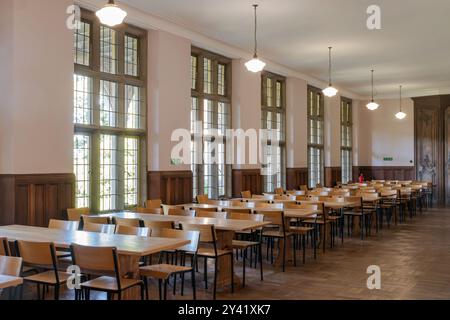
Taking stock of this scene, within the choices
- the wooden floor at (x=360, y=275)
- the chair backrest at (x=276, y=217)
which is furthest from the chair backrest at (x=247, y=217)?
the wooden floor at (x=360, y=275)

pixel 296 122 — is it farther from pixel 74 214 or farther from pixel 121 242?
pixel 121 242

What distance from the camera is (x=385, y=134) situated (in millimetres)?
18766

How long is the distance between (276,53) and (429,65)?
180 inches

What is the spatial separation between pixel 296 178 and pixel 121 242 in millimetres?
10235

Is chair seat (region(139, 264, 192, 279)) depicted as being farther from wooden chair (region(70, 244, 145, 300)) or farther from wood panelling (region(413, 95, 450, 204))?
wood panelling (region(413, 95, 450, 204))

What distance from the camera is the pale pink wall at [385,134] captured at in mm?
18234

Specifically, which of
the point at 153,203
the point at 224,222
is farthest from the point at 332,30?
the point at 224,222

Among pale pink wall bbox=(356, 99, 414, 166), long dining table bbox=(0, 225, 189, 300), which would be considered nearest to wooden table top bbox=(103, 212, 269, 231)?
long dining table bbox=(0, 225, 189, 300)

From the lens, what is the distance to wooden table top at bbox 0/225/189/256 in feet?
12.8

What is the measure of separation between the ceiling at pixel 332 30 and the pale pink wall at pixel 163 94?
508 mm

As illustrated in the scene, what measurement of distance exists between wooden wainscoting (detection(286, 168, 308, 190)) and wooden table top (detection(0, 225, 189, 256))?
9.34 m

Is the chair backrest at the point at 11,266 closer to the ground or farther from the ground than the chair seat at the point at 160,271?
farther from the ground

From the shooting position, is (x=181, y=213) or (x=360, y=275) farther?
(x=181, y=213)

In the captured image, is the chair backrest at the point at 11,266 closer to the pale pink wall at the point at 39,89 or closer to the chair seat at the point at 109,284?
the chair seat at the point at 109,284
